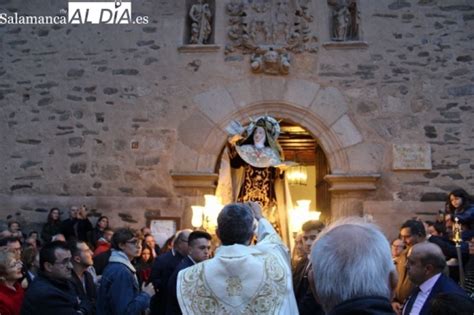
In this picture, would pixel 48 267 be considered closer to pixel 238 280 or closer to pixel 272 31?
pixel 238 280

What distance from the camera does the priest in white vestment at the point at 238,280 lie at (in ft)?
8.36

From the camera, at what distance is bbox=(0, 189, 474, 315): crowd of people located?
156 cm

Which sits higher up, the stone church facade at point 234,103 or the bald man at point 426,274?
the stone church facade at point 234,103

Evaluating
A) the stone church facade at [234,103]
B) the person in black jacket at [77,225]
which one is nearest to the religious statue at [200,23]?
the stone church facade at [234,103]

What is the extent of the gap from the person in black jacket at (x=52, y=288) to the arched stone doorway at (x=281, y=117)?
4636 millimetres

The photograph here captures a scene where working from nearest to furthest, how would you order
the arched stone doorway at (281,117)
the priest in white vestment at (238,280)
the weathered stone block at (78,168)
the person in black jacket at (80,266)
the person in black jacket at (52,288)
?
the priest in white vestment at (238,280), the person in black jacket at (52,288), the person in black jacket at (80,266), the arched stone doorway at (281,117), the weathered stone block at (78,168)

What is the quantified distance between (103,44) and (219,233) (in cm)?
665

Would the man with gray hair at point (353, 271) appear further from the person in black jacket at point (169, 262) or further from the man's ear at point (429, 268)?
the person in black jacket at point (169, 262)

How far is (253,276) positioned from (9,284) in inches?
73.4

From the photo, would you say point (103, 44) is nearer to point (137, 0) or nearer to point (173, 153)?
point (137, 0)

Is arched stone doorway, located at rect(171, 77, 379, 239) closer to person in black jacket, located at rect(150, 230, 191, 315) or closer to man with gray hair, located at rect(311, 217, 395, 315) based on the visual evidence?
person in black jacket, located at rect(150, 230, 191, 315)

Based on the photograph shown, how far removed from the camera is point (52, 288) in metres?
3.12

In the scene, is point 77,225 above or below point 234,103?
below

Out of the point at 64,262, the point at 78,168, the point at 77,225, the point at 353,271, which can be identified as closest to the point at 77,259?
the point at 64,262
